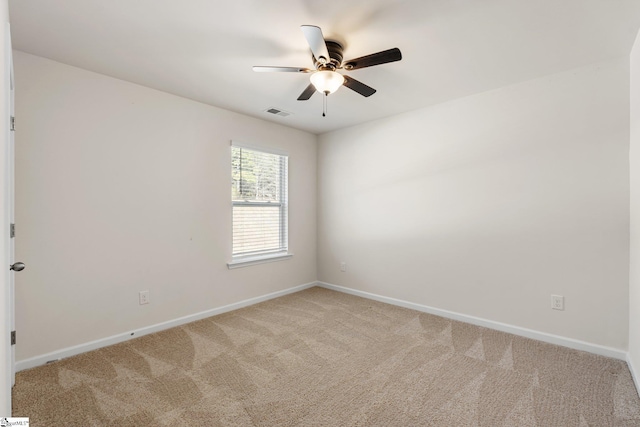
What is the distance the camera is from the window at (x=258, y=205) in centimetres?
380

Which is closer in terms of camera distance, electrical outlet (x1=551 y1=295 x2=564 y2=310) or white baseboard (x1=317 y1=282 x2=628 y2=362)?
white baseboard (x1=317 y1=282 x2=628 y2=362)

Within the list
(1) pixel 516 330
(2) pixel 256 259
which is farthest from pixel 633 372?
(2) pixel 256 259

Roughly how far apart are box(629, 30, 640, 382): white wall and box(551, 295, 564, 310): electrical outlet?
1.42ft

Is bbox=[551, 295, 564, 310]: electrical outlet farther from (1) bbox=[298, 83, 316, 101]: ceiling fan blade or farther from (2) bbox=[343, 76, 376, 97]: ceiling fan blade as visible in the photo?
(1) bbox=[298, 83, 316, 101]: ceiling fan blade

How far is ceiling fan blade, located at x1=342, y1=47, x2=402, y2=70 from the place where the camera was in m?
1.93

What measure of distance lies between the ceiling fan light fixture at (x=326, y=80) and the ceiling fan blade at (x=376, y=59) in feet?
0.31

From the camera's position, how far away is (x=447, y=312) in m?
3.38

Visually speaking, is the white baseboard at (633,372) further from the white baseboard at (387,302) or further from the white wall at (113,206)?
the white wall at (113,206)

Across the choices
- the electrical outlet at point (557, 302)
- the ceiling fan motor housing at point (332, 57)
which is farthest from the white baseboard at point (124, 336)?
the electrical outlet at point (557, 302)

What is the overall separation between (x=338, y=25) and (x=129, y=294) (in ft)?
9.69

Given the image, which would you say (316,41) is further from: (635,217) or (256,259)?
(256,259)

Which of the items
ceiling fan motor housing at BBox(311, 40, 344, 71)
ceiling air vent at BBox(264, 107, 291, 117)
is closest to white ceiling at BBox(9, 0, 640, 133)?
Answer: ceiling fan motor housing at BBox(311, 40, 344, 71)

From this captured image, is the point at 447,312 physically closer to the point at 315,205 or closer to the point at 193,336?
the point at 315,205

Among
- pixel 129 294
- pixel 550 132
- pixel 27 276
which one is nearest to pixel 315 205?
pixel 129 294
